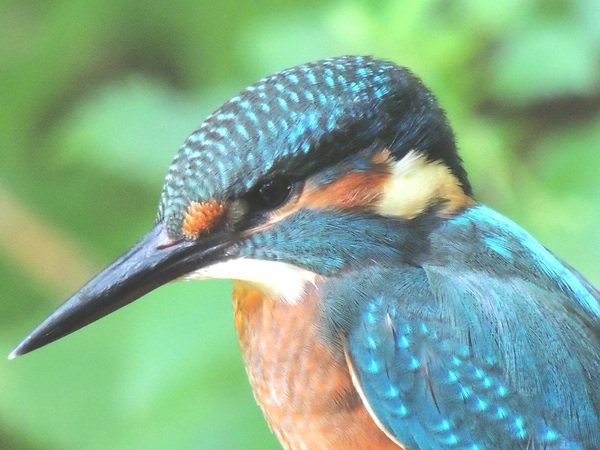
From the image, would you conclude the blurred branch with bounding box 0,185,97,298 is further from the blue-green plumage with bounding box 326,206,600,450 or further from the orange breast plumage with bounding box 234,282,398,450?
the blue-green plumage with bounding box 326,206,600,450

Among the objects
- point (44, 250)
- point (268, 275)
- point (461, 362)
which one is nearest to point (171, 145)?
point (44, 250)

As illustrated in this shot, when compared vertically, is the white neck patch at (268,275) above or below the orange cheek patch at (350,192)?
below

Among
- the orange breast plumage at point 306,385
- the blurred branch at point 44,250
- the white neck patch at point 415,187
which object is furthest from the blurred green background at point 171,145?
the white neck patch at point 415,187

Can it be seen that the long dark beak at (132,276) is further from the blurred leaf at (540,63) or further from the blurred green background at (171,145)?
the blurred leaf at (540,63)

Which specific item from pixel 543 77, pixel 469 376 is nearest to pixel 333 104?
pixel 469 376

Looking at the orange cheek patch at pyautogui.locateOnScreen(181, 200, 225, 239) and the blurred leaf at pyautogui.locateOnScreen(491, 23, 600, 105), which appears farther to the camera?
the blurred leaf at pyautogui.locateOnScreen(491, 23, 600, 105)

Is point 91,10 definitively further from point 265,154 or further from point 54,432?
point 265,154

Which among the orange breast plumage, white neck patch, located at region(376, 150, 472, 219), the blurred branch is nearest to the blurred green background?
the blurred branch
